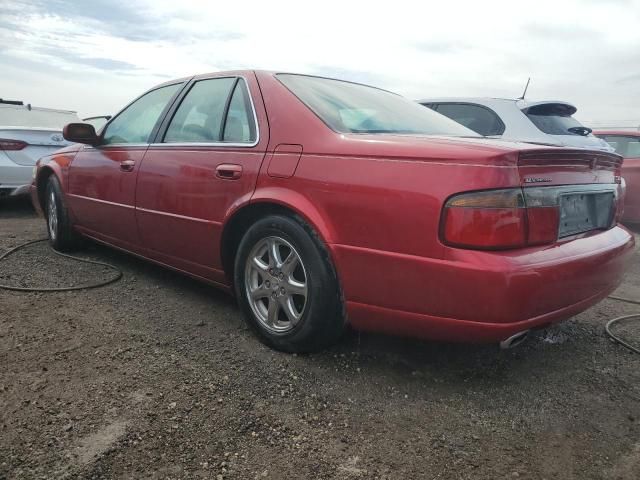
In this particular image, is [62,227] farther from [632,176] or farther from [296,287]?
[632,176]

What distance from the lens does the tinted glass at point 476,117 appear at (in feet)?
16.8

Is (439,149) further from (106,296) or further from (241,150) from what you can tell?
(106,296)

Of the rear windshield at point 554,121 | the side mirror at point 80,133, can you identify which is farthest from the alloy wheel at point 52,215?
the rear windshield at point 554,121

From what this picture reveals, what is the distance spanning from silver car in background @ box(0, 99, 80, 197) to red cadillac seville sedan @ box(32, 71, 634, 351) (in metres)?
3.55

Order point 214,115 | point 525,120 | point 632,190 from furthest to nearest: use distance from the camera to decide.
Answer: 1. point 632,190
2. point 525,120
3. point 214,115

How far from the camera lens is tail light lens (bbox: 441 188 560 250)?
→ 1908 millimetres

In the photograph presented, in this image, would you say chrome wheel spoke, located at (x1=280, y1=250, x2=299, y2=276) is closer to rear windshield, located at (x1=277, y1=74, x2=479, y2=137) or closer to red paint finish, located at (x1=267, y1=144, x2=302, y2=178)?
red paint finish, located at (x1=267, y1=144, x2=302, y2=178)

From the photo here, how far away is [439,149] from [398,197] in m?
0.25

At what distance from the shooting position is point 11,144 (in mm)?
6117

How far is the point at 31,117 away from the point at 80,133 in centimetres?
390

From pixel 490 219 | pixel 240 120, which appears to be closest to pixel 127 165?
pixel 240 120

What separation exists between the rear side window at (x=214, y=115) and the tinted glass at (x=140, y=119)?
25 cm

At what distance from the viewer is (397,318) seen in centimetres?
215

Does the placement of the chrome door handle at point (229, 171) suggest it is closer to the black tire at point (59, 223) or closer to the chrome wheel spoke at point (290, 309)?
the chrome wheel spoke at point (290, 309)
